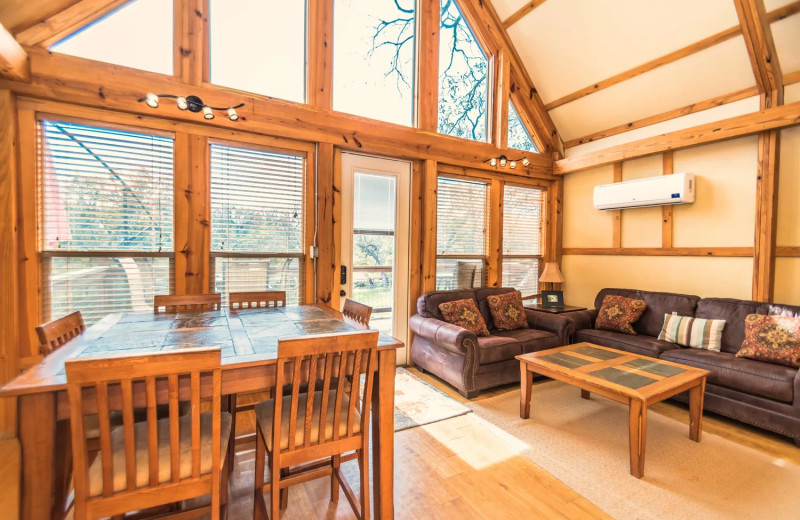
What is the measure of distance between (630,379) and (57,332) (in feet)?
11.1

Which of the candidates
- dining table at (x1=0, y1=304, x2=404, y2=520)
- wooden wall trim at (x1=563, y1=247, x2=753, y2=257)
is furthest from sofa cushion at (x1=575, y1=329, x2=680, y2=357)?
dining table at (x1=0, y1=304, x2=404, y2=520)

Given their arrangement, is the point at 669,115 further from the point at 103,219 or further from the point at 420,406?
the point at 103,219

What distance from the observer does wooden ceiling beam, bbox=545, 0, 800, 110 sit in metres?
3.04

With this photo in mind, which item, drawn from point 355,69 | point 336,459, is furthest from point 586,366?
point 355,69

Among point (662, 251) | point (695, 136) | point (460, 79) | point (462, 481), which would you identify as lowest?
point (462, 481)

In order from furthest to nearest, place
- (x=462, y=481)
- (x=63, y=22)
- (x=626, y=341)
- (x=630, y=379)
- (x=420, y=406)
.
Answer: (x=626, y=341)
(x=420, y=406)
(x=63, y=22)
(x=630, y=379)
(x=462, y=481)

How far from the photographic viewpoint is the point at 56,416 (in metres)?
1.27

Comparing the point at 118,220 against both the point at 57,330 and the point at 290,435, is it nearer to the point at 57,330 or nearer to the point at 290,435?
the point at 57,330

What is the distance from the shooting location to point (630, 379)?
2.44 metres

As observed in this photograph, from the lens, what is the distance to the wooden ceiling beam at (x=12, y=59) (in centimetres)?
214

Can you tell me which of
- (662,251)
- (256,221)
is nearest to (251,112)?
(256,221)

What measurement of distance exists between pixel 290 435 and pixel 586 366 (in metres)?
2.23

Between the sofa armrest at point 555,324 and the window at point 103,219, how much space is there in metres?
3.75

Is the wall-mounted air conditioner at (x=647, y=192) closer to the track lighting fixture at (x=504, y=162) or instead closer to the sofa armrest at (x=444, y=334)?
the track lighting fixture at (x=504, y=162)
